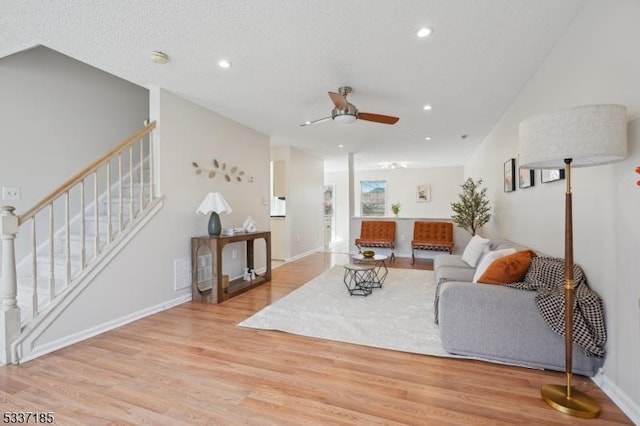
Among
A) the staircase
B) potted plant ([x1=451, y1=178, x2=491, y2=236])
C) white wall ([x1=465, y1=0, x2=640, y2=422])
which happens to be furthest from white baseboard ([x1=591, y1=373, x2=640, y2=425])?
the staircase

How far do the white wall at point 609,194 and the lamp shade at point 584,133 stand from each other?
22 cm

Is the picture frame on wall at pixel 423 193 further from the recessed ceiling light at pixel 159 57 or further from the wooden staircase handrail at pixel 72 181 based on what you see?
the recessed ceiling light at pixel 159 57

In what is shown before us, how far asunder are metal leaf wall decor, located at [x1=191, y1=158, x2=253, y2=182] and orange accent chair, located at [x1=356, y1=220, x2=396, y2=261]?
3157mm

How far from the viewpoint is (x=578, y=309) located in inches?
73.4

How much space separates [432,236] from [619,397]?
15.8 ft

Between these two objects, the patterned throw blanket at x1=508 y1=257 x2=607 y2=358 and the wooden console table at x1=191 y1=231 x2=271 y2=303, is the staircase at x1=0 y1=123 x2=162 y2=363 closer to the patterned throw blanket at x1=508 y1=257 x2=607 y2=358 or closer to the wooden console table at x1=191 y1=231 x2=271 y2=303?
the wooden console table at x1=191 y1=231 x2=271 y2=303

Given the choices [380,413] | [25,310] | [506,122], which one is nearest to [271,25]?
[380,413]

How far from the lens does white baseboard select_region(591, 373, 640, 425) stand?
154 cm

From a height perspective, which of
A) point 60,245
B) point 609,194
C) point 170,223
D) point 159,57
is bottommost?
point 60,245

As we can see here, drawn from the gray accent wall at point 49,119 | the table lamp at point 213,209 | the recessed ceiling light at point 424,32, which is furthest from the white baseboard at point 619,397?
the gray accent wall at point 49,119

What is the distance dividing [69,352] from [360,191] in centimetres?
935

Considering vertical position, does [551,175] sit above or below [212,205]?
above

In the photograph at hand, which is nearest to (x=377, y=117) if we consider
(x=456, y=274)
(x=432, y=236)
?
(x=456, y=274)

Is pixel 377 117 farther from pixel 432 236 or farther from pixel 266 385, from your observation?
pixel 432 236
